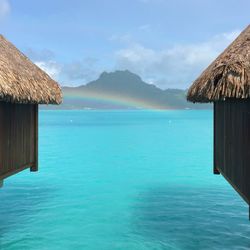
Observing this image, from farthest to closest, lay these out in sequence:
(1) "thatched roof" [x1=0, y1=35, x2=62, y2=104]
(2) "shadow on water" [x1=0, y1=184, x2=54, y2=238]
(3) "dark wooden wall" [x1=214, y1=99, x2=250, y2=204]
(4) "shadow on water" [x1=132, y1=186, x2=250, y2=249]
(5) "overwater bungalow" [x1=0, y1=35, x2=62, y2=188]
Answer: (2) "shadow on water" [x1=0, y1=184, x2=54, y2=238] < (4) "shadow on water" [x1=132, y1=186, x2=250, y2=249] < (5) "overwater bungalow" [x1=0, y1=35, x2=62, y2=188] < (1) "thatched roof" [x1=0, y1=35, x2=62, y2=104] < (3) "dark wooden wall" [x1=214, y1=99, x2=250, y2=204]

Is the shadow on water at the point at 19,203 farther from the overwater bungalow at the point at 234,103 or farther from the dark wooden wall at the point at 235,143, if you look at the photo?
the overwater bungalow at the point at 234,103

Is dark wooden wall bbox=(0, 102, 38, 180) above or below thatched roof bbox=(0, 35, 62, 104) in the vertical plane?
below

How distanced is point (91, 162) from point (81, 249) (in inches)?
478

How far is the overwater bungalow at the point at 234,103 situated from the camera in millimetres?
5184

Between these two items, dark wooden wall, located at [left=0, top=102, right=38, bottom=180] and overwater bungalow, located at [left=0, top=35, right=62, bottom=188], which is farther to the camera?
dark wooden wall, located at [left=0, top=102, right=38, bottom=180]

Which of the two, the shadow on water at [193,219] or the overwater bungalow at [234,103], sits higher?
the overwater bungalow at [234,103]

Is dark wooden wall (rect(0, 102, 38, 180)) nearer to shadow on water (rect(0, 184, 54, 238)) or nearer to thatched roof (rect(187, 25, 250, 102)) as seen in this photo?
shadow on water (rect(0, 184, 54, 238))

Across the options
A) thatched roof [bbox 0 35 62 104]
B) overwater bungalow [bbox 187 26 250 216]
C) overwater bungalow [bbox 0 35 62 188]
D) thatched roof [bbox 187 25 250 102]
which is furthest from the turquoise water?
thatched roof [bbox 187 25 250 102]

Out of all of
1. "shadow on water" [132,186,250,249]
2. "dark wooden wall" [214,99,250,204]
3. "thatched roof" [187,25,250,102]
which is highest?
"thatched roof" [187,25,250,102]

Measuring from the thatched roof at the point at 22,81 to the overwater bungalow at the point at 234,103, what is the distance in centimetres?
260

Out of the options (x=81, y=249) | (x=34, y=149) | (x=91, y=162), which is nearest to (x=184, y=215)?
(x=81, y=249)

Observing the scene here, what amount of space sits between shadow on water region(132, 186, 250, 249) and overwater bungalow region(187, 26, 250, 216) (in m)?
1.47

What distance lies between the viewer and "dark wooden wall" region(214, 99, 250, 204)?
5.68 meters

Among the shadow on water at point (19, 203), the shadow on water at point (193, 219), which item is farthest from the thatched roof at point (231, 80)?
the shadow on water at point (19, 203)
